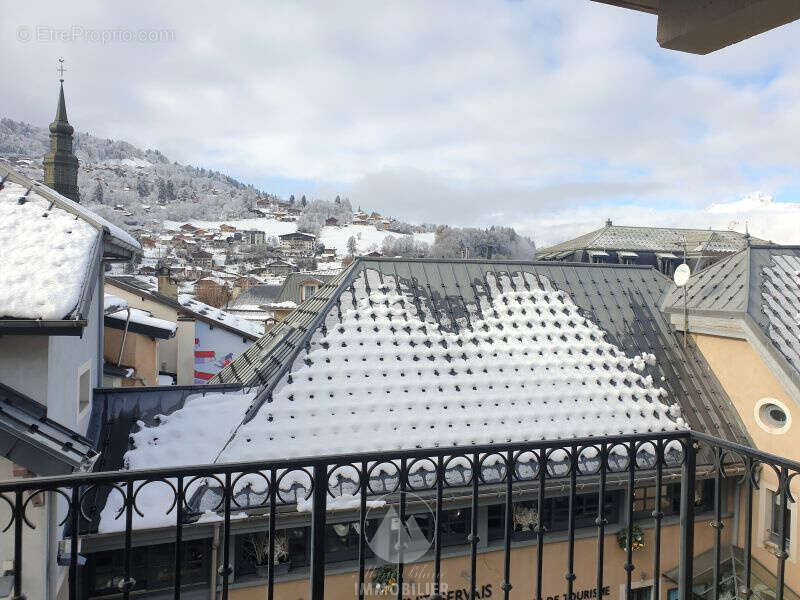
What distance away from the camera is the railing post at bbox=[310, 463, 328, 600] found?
8.52 feet

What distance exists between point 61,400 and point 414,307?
642 centimetres

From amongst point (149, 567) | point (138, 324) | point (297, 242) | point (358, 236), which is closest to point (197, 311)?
point (138, 324)

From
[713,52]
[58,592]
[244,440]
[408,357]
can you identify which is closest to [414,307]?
[408,357]

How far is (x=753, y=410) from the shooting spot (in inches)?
434

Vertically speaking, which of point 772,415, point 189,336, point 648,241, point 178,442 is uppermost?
point 648,241

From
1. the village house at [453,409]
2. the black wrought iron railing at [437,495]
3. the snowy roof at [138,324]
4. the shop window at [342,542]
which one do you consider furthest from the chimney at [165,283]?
the black wrought iron railing at [437,495]

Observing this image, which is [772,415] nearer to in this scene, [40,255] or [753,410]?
[753,410]

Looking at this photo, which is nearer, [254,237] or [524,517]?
[524,517]

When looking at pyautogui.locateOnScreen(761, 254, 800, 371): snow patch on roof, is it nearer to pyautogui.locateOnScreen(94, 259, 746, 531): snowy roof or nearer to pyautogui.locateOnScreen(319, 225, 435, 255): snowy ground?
pyautogui.locateOnScreen(94, 259, 746, 531): snowy roof

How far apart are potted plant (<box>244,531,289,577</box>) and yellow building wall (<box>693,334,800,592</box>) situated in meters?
7.79

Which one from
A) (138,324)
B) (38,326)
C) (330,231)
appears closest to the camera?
(38,326)

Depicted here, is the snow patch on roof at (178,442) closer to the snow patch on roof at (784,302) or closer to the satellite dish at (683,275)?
the satellite dish at (683,275)

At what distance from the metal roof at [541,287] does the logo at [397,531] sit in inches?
123

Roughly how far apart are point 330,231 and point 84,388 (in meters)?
172
